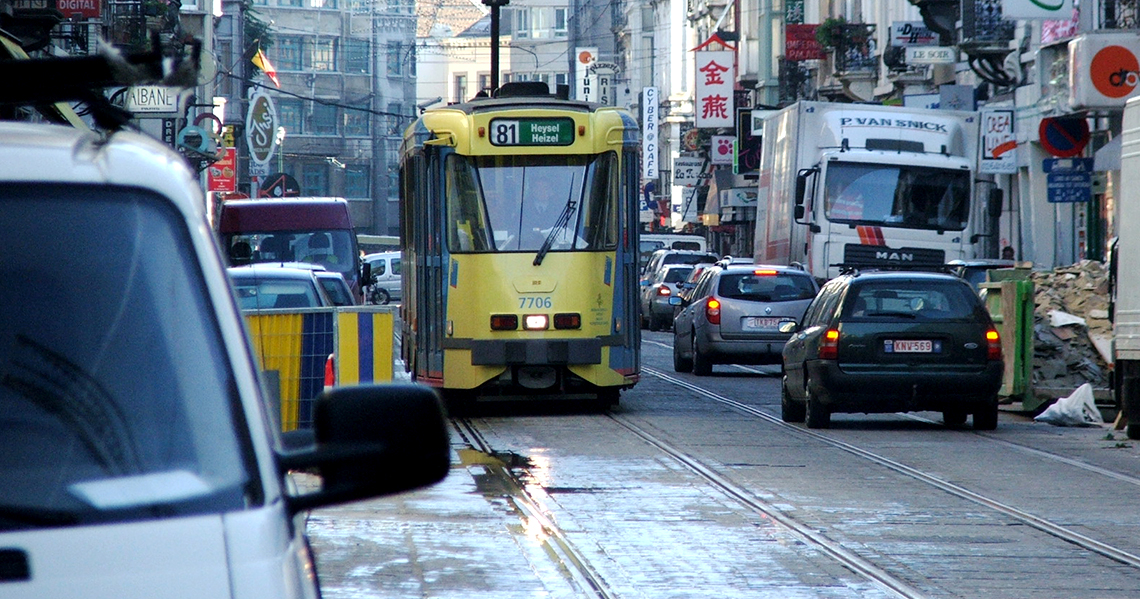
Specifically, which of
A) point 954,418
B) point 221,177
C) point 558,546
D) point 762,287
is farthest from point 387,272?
point 558,546

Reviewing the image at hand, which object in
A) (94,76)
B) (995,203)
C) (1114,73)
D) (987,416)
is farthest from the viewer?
(1114,73)

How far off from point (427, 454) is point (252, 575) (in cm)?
49

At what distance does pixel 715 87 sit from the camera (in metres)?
72.8

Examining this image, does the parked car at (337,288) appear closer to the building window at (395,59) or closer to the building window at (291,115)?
the building window at (291,115)

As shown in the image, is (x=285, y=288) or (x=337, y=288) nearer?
(x=285, y=288)

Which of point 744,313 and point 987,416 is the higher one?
point 744,313

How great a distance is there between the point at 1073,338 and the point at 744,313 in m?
6.47

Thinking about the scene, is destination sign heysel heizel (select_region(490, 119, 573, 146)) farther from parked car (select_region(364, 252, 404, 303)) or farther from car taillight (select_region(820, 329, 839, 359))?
parked car (select_region(364, 252, 404, 303))

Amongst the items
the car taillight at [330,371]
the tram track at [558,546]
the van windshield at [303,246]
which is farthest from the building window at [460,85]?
the car taillight at [330,371]

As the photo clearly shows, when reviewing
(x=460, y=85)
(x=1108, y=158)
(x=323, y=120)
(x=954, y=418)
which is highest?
(x=460, y=85)

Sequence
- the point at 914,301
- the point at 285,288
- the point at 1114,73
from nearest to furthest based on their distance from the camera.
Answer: the point at 285,288 < the point at 914,301 < the point at 1114,73

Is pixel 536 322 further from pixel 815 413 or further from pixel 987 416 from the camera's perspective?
pixel 987 416

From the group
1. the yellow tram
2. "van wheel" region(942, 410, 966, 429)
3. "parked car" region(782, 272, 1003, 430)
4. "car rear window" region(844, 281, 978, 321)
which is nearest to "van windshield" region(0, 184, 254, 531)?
"parked car" region(782, 272, 1003, 430)

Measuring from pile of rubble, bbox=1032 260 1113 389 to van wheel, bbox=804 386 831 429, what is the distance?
11.0 feet
